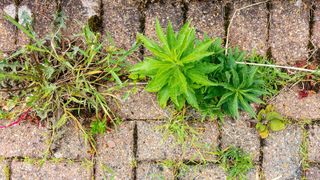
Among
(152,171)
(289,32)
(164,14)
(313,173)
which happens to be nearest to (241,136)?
(313,173)

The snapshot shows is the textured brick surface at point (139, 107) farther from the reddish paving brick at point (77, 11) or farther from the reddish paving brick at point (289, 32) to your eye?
the reddish paving brick at point (289, 32)

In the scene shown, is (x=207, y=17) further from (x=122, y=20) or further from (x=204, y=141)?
(x=204, y=141)

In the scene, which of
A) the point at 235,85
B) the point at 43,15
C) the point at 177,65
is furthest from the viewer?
the point at 43,15

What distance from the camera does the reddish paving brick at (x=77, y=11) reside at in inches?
121

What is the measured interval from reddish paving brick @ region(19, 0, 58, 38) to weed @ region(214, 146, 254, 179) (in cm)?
133

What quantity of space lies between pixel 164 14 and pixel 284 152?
1.14 metres

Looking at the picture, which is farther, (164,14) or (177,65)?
(164,14)

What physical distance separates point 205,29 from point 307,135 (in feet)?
2.98

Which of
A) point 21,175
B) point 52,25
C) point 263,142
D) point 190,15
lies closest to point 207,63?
point 190,15

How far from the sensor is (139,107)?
3.05 m

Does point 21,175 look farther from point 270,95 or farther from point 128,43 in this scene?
point 270,95

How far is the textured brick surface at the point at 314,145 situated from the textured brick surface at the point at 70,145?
1380mm

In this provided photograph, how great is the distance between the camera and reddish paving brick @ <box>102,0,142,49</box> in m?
3.06

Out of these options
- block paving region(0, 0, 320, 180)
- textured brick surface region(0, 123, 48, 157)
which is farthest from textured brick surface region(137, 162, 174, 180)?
textured brick surface region(0, 123, 48, 157)
